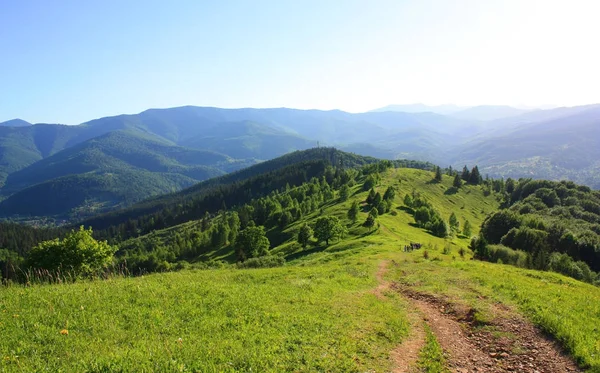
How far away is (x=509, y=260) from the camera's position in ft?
192

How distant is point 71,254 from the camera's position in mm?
41656

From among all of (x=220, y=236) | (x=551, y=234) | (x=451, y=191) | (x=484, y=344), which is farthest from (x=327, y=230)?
(x=451, y=191)

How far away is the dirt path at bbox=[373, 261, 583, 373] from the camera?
1491cm

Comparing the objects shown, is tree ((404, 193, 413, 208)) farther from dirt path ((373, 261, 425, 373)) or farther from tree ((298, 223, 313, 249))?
dirt path ((373, 261, 425, 373))

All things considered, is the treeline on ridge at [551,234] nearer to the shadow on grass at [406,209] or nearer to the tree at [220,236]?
the shadow on grass at [406,209]

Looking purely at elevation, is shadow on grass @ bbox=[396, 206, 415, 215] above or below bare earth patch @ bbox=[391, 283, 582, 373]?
below

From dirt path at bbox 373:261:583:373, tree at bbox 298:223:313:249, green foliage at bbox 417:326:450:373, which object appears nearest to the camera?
green foliage at bbox 417:326:450:373

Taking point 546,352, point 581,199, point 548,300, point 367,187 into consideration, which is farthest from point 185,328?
point 581,199

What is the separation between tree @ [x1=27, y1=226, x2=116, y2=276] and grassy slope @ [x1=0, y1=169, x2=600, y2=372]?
2486cm

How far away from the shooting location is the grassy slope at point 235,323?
38.5ft

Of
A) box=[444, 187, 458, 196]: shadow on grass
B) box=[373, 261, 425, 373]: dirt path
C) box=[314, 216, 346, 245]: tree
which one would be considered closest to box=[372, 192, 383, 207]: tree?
box=[314, 216, 346, 245]: tree

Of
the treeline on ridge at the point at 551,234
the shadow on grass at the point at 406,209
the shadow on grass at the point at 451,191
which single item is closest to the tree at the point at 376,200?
the shadow on grass at the point at 406,209

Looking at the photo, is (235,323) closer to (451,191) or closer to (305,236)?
(305,236)

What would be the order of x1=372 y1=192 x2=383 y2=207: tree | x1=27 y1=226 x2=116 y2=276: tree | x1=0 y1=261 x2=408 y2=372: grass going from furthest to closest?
x1=372 y1=192 x2=383 y2=207: tree → x1=27 y1=226 x2=116 y2=276: tree → x1=0 y1=261 x2=408 y2=372: grass
